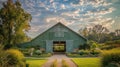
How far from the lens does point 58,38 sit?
102ft

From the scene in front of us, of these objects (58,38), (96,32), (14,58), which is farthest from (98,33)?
(14,58)

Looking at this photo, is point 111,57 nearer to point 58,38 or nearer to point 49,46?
point 49,46

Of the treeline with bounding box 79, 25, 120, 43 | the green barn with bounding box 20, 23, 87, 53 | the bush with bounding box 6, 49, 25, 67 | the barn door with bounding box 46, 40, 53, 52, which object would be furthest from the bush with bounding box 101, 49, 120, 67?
the treeline with bounding box 79, 25, 120, 43

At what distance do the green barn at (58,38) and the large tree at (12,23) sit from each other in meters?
1.40

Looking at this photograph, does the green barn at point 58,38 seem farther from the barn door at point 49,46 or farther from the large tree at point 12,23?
the large tree at point 12,23

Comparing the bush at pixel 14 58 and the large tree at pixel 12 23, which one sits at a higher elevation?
the large tree at pixel 12 23

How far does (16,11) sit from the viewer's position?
30.9 metres

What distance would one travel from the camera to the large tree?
3071cm

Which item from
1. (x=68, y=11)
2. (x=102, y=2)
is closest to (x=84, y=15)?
(x=68, y=11)

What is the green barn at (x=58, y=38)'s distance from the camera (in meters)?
30.9

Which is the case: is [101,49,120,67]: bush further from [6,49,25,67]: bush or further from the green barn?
the green barn

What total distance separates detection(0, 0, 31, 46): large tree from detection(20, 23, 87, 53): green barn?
4.60 ft

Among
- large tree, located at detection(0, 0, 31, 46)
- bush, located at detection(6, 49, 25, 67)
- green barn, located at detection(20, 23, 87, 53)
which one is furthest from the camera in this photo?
green barn, located at detection(20, 23, 87, 53)

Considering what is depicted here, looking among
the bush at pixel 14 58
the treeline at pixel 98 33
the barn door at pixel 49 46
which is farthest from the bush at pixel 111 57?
the treeline at pixel 98 33
